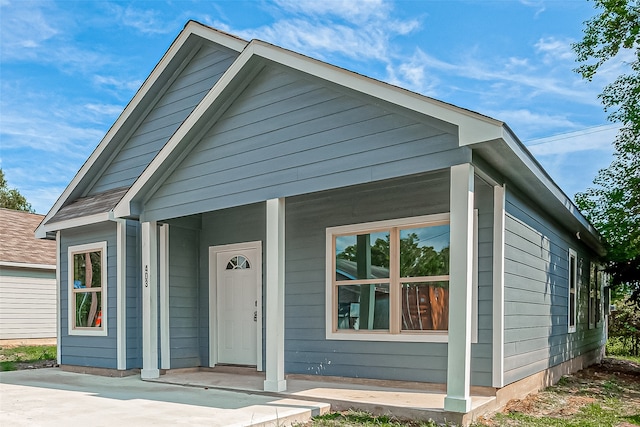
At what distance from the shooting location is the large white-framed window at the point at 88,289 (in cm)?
916

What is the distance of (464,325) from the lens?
5.13 metres

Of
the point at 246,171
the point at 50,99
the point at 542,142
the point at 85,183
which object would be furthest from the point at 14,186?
the point at 246,171

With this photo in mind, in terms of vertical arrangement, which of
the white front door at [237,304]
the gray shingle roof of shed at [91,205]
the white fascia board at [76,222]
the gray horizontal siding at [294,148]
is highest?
the gray horizontal siding at [294,148]

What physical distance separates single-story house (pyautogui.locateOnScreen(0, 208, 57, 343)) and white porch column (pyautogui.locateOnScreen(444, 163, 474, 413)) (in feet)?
47.6

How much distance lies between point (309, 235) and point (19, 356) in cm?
858

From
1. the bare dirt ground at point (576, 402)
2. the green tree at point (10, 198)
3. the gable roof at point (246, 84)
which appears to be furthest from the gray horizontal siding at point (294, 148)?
the green tree at point (10, 198)

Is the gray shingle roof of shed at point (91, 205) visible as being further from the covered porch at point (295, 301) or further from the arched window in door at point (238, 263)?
the arched window in door at point (238, 263)

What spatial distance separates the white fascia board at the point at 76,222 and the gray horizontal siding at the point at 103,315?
8.2 inches

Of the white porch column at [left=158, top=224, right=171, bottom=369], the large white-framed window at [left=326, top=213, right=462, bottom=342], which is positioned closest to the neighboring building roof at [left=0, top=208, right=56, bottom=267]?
the white porch column at [left=158, top=224, right=171, bottom=369]

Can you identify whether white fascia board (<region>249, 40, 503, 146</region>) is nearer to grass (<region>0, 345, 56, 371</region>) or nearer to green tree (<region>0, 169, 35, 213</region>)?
grass (<region>0, 345, 56, 371</region>)

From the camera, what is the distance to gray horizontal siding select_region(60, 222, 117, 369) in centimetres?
893

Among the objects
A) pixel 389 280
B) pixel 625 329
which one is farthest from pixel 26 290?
pixel 625 329

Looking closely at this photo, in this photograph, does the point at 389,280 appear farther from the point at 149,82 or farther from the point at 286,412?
the point at 149,82

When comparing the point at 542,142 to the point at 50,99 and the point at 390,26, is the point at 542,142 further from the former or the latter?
the point at 50,99
